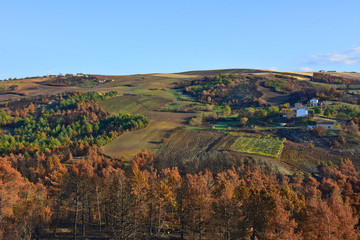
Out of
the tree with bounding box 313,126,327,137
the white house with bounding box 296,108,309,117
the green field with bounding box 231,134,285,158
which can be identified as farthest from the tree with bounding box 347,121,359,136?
the green field with bounding box 231,134,285,158

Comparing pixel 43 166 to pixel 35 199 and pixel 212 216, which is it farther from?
pixel 212 216

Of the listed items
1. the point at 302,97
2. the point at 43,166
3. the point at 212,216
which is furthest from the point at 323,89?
the point at 43,166

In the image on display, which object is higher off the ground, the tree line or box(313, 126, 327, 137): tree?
box(313, 126, 327, 137): tree

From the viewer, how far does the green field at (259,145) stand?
62.4 meters

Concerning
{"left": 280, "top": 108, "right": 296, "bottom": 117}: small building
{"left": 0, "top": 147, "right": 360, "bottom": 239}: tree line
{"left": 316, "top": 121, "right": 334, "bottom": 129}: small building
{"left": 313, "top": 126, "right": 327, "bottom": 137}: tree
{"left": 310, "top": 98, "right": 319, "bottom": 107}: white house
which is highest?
{"left": 310, "top": 98, "right": 319, "bottom": 107}: white house

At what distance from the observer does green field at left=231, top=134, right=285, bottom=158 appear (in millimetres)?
62406

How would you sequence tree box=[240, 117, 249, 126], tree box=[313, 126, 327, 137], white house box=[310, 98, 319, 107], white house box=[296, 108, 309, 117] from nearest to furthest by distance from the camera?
tree box=[313, 126, 327, 137] < tree box=[240, 117, 249, 126] < white house box=[296, 108, 309, 117] < white house box=[310, 98, 319, 107]

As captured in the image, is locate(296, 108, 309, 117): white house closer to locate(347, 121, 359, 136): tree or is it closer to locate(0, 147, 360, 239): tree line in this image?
locate(347, 121, 359, 136): tree

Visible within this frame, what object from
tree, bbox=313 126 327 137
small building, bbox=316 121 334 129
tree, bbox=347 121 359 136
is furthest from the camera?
small building, bbox=316 121 334 129

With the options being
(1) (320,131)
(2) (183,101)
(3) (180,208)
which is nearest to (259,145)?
(1) (320,131)

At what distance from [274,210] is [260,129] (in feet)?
187

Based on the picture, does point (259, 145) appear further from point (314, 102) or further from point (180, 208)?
point (314, 102)

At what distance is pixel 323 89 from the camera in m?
113

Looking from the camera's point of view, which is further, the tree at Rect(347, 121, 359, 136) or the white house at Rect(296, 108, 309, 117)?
the white house at Rect(296, 108, 309, 117)
